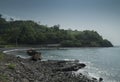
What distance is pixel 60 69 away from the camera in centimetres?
5572

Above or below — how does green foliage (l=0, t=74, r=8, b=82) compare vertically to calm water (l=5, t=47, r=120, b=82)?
above

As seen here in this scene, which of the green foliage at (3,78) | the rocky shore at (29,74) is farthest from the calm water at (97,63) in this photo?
the green foliage at (3,78)

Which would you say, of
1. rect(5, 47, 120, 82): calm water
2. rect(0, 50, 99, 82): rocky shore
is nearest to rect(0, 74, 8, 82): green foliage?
rect(0, 50, 99, 82): rocky shore

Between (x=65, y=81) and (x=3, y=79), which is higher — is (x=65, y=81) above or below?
below

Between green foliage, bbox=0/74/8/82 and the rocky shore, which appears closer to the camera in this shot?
green foliage, bbox=0/74/8/82

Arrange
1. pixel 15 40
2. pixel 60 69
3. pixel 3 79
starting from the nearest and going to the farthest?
pixel 3 79, pixel 60 69, pixel 15 40

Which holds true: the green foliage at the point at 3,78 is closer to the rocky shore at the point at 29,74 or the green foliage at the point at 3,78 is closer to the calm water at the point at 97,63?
the rocky shore at the point at 29,74

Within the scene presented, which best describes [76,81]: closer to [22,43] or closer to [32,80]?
[32,80]

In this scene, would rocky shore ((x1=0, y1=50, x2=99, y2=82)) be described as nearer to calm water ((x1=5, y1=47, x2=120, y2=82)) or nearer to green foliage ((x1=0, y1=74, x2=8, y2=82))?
green foliage ((x1=0, y1=74, x2=8, y2=82))

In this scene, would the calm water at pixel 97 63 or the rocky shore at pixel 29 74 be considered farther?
the calm water at pixel 97 63

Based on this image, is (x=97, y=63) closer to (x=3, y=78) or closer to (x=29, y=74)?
(x=29, y=74)

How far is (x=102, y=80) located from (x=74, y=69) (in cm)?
1401

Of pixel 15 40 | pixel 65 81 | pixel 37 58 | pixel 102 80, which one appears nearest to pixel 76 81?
pixel 65 81

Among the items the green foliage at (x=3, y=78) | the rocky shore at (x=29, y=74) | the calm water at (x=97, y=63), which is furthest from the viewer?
the calm water at (x=97, y=63)
